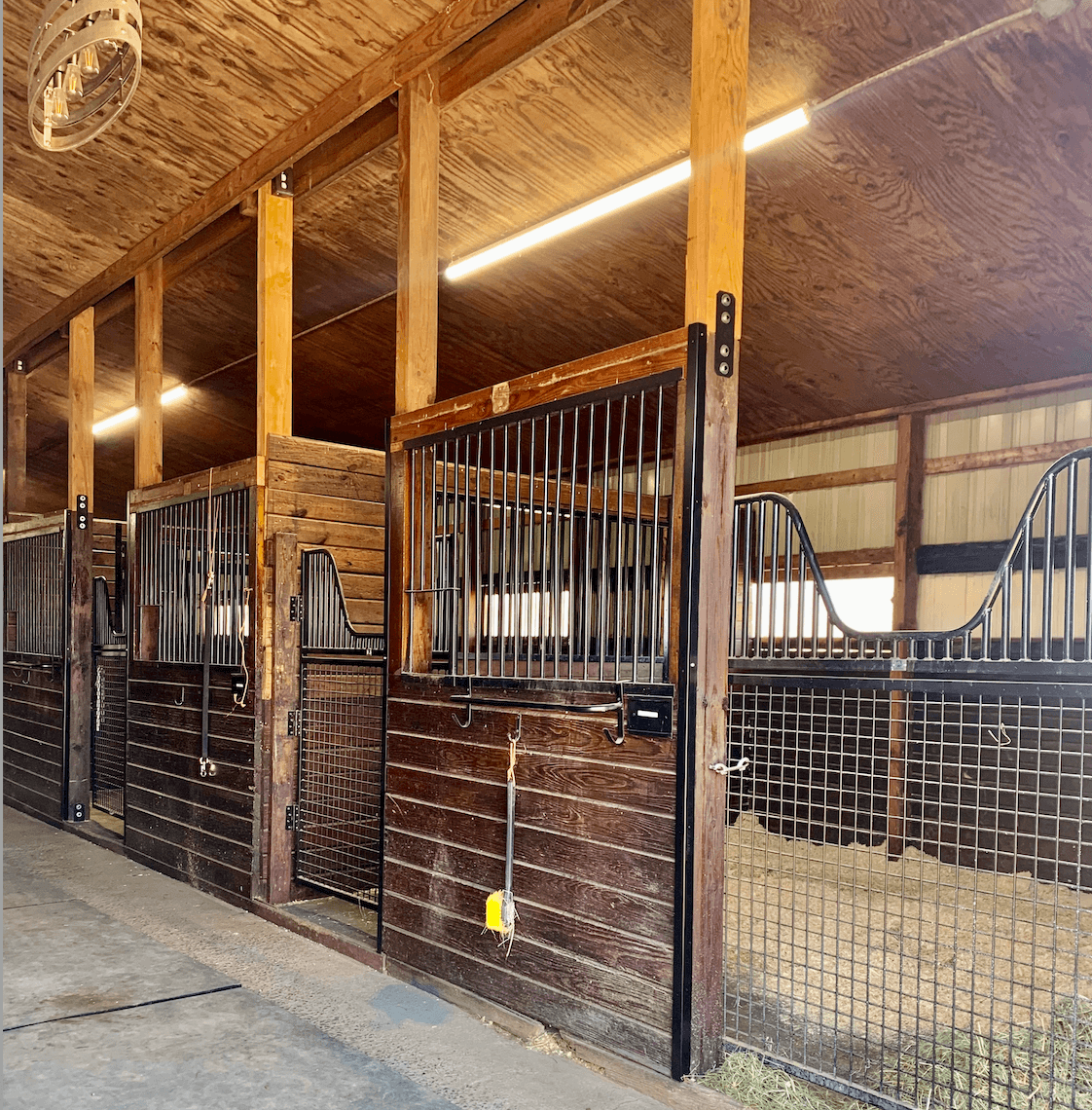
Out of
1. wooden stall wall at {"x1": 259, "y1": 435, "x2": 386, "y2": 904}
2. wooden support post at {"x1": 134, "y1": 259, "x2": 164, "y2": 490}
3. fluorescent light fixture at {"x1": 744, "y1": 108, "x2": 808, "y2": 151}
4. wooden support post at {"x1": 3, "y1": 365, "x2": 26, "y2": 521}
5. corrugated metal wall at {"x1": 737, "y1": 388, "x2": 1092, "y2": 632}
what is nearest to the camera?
fluorescent light fixture at {"x1": 744, "y1": 108, "x2": 808, "y2": 151}

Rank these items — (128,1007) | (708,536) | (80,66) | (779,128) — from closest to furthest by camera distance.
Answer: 1. (708,536)
2. (80,66)
3. (128,1007)
4. (779,128)

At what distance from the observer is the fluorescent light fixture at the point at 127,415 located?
8.20m

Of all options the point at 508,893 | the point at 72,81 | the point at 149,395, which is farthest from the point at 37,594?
the point at 508,893

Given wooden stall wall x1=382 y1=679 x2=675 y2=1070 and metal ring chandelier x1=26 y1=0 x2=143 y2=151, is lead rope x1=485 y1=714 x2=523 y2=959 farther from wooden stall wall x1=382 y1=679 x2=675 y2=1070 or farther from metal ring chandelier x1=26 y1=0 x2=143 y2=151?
metal ring chandelier x1=26 y1=0 x2=143 y2=151

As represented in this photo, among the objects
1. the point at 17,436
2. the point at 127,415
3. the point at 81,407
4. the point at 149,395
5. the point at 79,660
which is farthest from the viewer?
the point at 127,415

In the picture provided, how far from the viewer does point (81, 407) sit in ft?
20.4

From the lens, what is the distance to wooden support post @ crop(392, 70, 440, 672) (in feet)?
11.9

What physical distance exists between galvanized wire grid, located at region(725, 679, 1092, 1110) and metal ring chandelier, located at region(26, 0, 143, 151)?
232 cm

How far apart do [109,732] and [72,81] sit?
4.54 metres

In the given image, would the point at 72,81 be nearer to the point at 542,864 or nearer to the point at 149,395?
the point at 542,864

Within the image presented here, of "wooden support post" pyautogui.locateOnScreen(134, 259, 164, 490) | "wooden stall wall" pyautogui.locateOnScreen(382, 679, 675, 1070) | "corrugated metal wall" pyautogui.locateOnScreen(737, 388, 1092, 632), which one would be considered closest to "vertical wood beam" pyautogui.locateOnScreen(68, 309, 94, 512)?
"wooden support post" pyautogui.locateOnScreen(134, 259, 164, 490)

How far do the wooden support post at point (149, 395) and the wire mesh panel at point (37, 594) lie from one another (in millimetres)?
1121

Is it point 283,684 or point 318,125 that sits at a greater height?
point 318,125

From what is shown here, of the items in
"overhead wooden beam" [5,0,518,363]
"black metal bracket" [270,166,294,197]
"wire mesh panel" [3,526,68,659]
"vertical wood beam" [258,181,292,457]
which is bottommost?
"wire mesh panel" [3,526,68,659]
